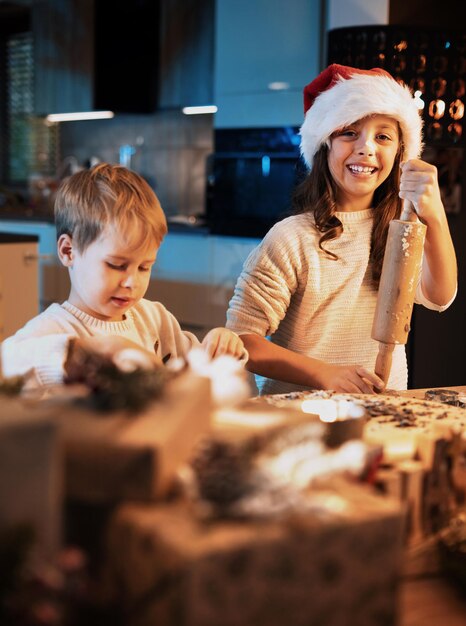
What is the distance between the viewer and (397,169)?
1.87 metres

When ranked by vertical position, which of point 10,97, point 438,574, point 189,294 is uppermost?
point 10,97

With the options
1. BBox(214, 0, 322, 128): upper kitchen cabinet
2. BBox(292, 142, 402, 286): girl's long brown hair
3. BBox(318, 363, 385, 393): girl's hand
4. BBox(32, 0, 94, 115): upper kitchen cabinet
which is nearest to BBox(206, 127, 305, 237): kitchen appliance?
BBox(214, 0, 322, 128): upper kitchen cabinet

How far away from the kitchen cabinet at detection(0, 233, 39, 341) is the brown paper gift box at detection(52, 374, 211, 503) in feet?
9.20

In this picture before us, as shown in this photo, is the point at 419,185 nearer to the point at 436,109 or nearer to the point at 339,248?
the point at 339,248

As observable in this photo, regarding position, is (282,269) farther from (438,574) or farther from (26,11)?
(26,11)

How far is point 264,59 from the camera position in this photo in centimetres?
383

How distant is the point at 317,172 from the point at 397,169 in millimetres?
180

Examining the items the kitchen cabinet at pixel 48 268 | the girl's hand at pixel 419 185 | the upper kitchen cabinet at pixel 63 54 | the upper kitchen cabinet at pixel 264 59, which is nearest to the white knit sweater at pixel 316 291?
the girl's hand at pixel 419 185

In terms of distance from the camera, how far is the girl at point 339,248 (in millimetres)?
1751

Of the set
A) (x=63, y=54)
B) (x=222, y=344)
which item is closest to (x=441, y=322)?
(x=222, y=344)

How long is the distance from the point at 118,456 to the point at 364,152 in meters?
1.35

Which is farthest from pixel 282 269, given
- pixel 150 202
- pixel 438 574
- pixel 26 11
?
pixel 26 11

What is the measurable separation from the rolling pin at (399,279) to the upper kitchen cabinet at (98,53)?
11.4 ft

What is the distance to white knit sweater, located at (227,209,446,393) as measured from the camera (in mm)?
1795
